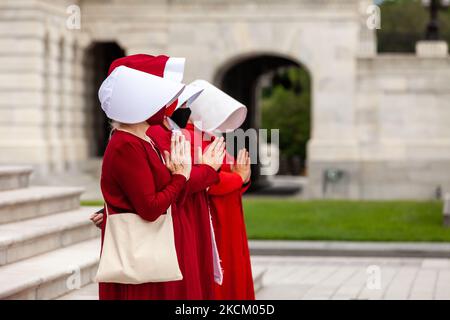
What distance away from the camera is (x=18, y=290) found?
8727mm

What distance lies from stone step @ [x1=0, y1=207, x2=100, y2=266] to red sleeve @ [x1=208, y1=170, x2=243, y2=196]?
2.28m

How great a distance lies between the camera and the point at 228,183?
28.3ft

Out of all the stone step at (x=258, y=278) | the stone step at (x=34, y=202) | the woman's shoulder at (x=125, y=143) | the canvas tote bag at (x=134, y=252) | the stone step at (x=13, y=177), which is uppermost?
the woman's shoulder at (x=125, y=143)

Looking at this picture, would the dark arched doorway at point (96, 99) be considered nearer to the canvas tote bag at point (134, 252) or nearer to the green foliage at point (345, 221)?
the green foliage at point (345, 221)

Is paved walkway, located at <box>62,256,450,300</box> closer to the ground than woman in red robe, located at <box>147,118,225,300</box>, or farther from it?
closer to the ground

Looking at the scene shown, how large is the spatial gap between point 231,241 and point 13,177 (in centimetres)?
467

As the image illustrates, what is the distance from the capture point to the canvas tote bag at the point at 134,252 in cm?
615

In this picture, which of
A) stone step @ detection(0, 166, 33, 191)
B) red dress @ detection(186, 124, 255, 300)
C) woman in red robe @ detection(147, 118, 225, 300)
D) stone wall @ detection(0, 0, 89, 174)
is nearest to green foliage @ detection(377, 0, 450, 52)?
stone wall @ detection(0, 0, 89, 174)

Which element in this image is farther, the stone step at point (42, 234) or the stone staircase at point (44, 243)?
the stone step at point (42, 234)

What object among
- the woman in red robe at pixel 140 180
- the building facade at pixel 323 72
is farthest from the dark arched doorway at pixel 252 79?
the woman in red robe at pixel 140 180

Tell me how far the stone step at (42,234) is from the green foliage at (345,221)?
5.28 meters

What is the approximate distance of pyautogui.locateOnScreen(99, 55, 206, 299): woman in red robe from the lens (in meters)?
6.17

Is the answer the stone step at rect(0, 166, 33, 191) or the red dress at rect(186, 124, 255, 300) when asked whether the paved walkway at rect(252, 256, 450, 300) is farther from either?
the stone step at rect(0, 166, 33, 191)
